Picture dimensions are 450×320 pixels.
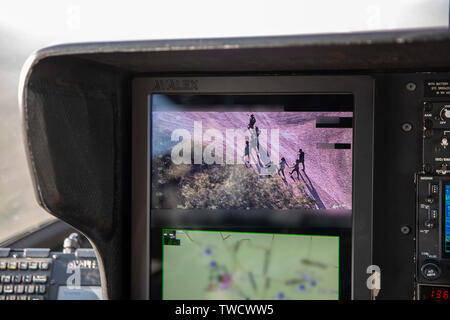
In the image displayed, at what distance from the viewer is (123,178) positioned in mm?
1413

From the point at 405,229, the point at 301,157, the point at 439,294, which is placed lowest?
the point at 439,294

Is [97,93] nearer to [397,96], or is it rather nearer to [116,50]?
[116,50]

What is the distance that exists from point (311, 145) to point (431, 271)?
44 centimetres

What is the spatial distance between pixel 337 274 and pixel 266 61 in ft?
1.92

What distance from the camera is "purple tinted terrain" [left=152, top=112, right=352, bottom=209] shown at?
1.35 m

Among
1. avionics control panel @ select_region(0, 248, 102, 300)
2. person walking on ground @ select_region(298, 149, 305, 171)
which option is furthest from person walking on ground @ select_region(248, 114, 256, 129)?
avionics control panel @ select_region(0, 248, 102, 300)

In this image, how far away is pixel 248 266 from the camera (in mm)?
1375

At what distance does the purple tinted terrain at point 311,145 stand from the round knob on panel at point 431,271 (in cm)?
25

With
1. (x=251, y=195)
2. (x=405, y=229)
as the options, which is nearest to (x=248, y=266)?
(x=251, y=195)

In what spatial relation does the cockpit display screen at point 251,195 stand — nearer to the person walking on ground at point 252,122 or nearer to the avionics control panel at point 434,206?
the person walking on ground at point 252,122

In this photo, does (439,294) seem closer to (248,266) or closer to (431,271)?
(431,271)

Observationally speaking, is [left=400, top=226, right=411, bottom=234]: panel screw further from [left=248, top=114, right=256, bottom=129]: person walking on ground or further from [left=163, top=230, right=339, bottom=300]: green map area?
[left=248, top=114, right=256, bottom=129]: person walking on ground

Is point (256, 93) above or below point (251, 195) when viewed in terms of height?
above
